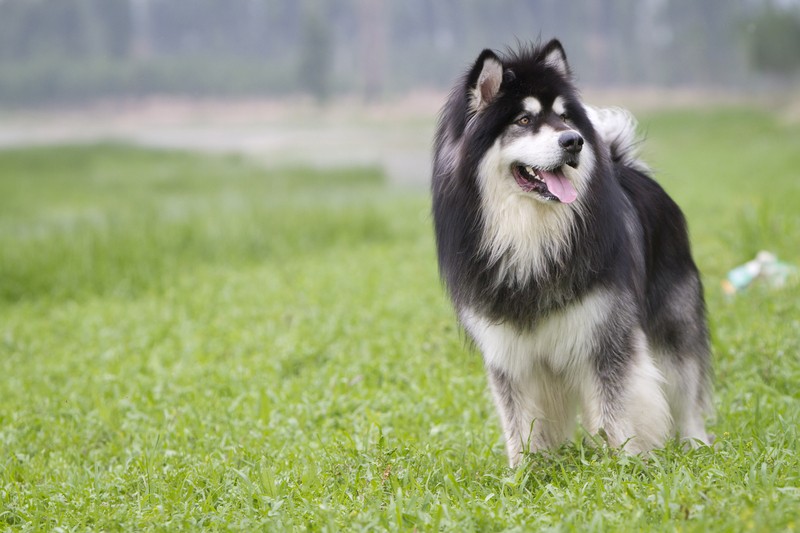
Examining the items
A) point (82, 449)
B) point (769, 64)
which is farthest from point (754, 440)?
point (769, 64)

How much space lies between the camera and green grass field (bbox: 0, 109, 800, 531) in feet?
9.76

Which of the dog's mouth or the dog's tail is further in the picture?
the dog's tail

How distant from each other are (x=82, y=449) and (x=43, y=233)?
6.60 meters

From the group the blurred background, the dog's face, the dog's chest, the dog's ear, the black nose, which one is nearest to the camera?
the black nose

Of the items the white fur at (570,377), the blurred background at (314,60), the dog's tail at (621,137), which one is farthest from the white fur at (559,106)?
A: the blurred background at (314,60)

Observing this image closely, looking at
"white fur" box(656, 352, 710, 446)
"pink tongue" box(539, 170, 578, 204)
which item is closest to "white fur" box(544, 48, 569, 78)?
"pink tongue" box(539, 170, 578, 204)

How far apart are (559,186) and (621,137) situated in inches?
33.0

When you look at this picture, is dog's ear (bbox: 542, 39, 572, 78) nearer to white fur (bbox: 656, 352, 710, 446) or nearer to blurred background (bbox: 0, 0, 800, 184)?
white fur (bbox: 656, 352, 710, 446)

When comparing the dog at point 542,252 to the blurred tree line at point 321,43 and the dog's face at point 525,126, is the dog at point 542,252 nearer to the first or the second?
the dog's face at point 525,126

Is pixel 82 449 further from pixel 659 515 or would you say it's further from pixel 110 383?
pixel 659 515

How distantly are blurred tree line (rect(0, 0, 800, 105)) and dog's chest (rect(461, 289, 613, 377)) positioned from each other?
36.0 meters

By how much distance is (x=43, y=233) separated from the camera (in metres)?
10.2

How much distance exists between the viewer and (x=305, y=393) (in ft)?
16.2

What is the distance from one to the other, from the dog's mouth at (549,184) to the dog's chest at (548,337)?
1.42 feet
